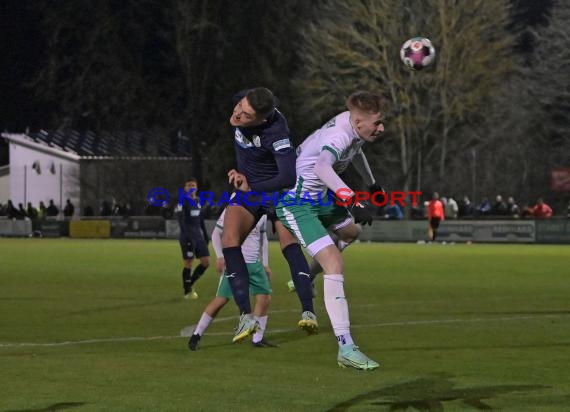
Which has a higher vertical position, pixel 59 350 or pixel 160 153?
pixel 160 153

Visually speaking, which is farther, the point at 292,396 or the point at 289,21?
the point at 289,21

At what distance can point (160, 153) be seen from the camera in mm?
68375

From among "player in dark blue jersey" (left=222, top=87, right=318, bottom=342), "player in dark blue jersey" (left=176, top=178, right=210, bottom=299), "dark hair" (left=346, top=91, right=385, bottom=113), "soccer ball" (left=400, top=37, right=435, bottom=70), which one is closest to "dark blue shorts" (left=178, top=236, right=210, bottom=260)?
"player in dark blue jersey" (left=176, top=178, right=210, bottom=299)

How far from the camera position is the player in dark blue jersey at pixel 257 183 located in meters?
10.8

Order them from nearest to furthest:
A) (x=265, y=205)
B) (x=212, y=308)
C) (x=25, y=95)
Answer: (x=265, y=205) → (x=212, y=308) → (x=25, y=95)

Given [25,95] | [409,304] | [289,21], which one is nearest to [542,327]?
[409,304]

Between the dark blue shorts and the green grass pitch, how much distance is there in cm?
74

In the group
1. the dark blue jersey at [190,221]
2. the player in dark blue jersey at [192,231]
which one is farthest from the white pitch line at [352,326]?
the dark blue jersey at [190,221]

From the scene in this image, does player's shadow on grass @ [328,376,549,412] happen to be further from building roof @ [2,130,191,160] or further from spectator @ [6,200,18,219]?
building roof @ [2,130,191,160]

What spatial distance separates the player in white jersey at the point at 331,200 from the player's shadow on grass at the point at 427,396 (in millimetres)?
500

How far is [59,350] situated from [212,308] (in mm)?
1617

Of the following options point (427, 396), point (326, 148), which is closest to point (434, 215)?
point (326, 148)

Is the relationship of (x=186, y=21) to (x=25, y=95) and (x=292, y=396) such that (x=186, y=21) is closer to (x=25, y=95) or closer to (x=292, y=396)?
(x=25, y=95)

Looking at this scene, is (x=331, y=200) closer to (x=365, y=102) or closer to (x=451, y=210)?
(x=365, y=102)
